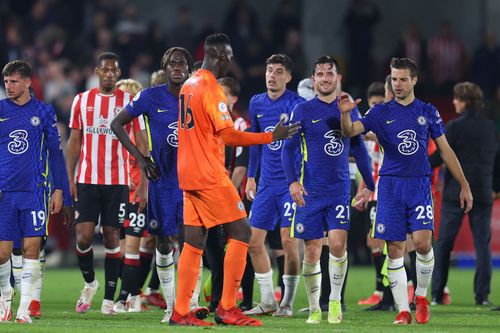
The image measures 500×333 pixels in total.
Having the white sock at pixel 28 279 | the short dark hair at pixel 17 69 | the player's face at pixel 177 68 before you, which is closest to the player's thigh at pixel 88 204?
the white sock at pixel 28 279

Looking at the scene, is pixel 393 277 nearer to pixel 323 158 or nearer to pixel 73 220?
pixel 323 158

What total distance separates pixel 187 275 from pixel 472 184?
5139 millimetres

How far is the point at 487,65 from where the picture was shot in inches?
896

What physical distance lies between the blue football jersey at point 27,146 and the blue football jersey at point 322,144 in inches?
82.0

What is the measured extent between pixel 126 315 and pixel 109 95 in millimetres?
2213

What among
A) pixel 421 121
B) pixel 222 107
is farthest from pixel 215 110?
pixel 421 121

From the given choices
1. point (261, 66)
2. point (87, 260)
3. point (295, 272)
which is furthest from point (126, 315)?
point (261, 66)

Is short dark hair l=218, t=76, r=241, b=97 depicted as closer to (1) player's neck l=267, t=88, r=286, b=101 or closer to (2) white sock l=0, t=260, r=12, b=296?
(1) player's neck l=267, t=88, r=286, b=101

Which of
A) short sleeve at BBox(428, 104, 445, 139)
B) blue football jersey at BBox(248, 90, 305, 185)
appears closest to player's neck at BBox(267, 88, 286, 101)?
blue football jersey at BBox(248, 90, 305, 185)

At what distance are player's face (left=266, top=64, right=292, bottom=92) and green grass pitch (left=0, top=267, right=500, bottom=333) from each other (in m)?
2.25

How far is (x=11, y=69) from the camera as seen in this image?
399 inches

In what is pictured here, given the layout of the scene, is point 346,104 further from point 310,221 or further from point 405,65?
point 310,221

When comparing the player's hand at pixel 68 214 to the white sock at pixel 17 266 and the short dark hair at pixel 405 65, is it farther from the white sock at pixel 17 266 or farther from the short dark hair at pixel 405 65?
the short dark hair at pixel 405 65

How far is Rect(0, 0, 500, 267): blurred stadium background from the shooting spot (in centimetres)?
2088
